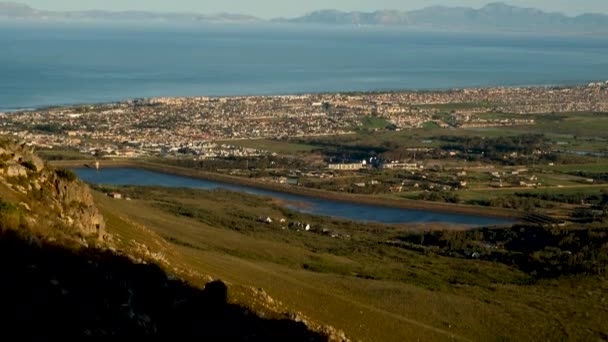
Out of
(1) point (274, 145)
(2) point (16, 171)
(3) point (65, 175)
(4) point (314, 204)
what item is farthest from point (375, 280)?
(1) point (274, 145)

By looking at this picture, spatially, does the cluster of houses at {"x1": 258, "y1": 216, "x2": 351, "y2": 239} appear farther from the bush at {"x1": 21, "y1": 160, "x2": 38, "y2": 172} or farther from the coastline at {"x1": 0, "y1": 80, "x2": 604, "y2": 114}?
the coastline at {"x1": 0, "y1": 80, "x2": 604, "y2": 114}

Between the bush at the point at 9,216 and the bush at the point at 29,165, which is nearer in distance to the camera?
the bush at the point at 9,216

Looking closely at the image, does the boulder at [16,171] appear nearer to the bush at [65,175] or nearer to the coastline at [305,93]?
the bush at [65,175]

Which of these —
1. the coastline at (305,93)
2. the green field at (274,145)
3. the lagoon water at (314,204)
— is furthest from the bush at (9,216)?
the coastline at (305,93)

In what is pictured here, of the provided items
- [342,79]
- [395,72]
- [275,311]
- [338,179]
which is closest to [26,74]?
[342,79]

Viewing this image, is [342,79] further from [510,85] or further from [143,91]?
[143,91]

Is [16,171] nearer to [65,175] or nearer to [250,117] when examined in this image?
[65,175]
